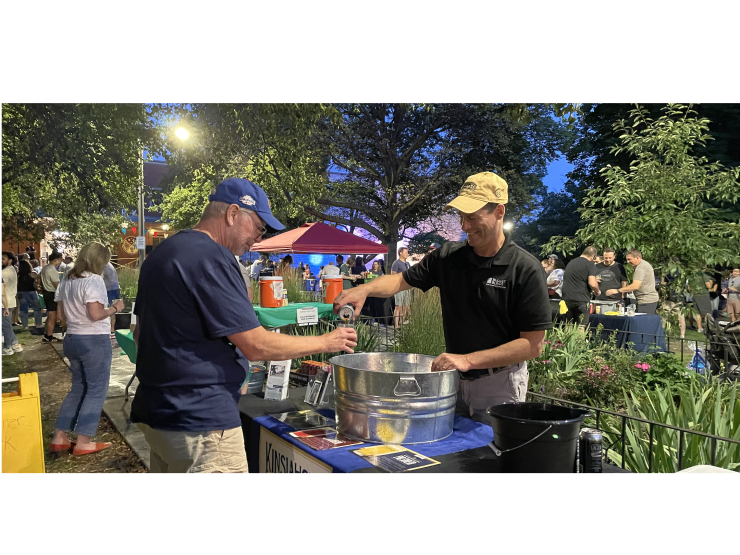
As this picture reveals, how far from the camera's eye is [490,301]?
2.25 meters

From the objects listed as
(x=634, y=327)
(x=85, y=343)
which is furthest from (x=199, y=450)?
(x=634, y=327)

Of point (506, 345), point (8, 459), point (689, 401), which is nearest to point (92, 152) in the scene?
point (8, 459)

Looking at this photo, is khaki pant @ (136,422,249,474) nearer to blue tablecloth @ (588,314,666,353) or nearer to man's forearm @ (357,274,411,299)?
man's forearm @ (357,274,411,299)

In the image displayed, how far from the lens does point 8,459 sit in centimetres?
307

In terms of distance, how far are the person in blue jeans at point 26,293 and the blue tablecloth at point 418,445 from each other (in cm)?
1006

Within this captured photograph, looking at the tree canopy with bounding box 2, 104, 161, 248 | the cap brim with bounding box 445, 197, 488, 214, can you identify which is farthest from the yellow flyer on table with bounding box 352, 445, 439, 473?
the tree canopy with bounding box 2, 104, 161, 248

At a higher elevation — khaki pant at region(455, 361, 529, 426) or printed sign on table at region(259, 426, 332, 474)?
khaki pant at region(455, 361, 529, 426)

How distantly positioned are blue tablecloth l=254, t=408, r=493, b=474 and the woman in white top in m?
2.45

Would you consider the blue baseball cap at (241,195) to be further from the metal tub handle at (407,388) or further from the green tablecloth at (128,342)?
the green tablecloth at (128,342)

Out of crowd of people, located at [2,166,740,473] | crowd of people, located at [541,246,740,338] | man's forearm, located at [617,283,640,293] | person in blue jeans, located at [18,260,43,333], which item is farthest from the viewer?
person in blue jeans, located at [18,260,43,333]

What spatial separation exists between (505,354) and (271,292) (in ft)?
10.9

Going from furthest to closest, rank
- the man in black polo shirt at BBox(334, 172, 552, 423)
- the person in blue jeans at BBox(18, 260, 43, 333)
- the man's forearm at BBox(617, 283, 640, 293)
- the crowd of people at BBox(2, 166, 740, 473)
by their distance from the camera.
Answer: the person in blue jeans at BBox(18, 260, 43, 333), the man's forearm at BBox(617, 283, 640, 293), the man in black polo shirt at BBox(334, 172, 552, 423), the crowd of people at BBox(2, 166, 740, 473)

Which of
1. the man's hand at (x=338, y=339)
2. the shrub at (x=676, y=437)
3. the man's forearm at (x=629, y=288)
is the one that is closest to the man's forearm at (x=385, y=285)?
the man's hand at (x=338, y=339)

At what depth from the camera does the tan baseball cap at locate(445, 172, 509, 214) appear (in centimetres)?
223
